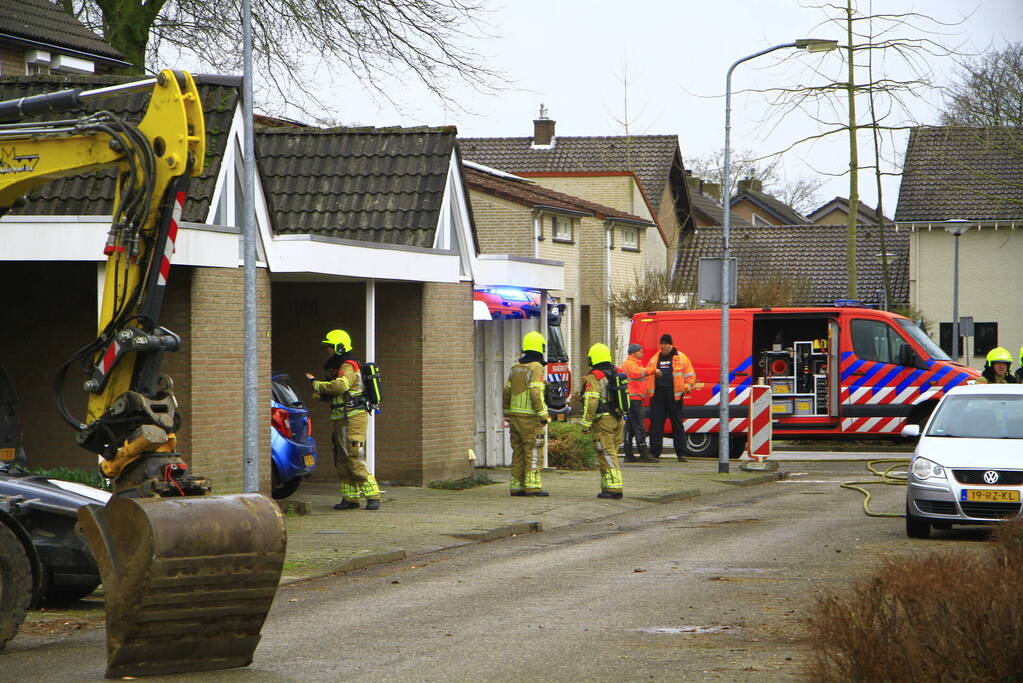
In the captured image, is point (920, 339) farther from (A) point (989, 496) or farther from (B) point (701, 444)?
(A) point (989, 496)

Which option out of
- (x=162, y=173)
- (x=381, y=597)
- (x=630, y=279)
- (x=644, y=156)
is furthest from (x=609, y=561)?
(x=644, y=156)

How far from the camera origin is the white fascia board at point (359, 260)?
17297 millimetres

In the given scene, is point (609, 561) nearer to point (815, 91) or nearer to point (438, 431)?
point (438, 431)

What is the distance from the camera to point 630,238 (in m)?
49.3

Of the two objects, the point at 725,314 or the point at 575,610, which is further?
the point at 725,314

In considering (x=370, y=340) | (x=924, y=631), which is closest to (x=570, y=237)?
(x=370, y=340)

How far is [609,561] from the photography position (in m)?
13.3

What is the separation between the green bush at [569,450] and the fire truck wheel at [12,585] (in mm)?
15378

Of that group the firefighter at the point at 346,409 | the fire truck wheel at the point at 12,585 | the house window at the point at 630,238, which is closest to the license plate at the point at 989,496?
the firefighter at the point at 346,409

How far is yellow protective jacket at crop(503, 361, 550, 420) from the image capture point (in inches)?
726

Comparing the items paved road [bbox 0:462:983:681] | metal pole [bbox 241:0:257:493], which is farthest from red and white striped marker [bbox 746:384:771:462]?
metal pole [bbox 241:0:257:493]

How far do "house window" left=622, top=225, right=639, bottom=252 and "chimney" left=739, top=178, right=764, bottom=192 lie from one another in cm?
3582

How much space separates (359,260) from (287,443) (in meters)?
2.34

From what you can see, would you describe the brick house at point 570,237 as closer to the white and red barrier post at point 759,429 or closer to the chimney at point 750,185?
the white and red barrier post at point 759,429
